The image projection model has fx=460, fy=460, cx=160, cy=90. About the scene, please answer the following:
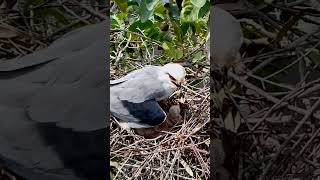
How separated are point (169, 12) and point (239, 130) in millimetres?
633

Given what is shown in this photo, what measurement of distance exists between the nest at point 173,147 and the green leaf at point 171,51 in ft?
0.22

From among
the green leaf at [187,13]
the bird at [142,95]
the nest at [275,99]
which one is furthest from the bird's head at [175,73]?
the nest at [275,99]

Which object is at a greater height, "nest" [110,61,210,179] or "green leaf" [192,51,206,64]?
"green leaf" [192,51,206,64]

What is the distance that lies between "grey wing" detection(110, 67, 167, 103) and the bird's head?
3cm

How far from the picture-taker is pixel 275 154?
58cm

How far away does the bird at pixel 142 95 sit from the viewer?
3.43ft

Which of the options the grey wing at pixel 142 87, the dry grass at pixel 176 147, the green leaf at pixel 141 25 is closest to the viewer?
the dry grass at pixel 176 147

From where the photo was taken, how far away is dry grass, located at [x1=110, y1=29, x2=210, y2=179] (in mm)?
930

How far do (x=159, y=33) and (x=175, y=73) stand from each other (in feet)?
0.51

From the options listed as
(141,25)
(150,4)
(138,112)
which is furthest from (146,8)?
(138,112)

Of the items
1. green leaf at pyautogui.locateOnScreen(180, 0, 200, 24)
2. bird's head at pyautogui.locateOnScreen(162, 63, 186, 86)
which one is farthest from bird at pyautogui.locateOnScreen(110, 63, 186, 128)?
green leaf at pyautogui.locateOnScreen(180, 0, 200, 24)

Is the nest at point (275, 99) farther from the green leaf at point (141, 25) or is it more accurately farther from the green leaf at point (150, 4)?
the green leaf at point (141, 25)

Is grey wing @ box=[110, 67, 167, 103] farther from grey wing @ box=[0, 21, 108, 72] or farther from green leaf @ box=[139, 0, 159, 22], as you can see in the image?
grey wing @ box=[0, 21, 108, 72]

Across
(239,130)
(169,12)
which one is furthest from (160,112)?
(239,130)
